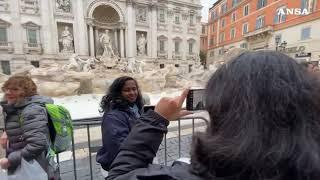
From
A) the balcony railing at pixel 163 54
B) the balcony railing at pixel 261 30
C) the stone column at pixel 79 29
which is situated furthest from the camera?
the balcony railing at pixel 163 54

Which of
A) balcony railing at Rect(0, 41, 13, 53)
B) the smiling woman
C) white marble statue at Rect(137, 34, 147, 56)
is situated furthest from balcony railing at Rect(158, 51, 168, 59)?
the smiling woman

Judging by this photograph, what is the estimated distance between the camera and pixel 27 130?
178 cm

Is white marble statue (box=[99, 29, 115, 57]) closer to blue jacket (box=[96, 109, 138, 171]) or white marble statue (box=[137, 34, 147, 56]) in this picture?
white marble statue (box=[137, 34, 147, 56])

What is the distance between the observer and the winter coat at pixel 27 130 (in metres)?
1.78

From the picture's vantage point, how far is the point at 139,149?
0.78 metres

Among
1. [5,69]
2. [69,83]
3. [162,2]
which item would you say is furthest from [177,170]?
[162,2]

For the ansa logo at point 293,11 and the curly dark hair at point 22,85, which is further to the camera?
the ansa logo at point 293,11

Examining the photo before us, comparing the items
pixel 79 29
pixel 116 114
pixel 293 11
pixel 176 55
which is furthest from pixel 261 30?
pixel 116 114

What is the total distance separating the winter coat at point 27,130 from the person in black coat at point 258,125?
1.44 m

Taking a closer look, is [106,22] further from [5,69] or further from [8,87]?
[8,87]

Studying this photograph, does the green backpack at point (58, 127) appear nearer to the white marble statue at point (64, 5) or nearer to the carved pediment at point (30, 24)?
the carved pediment at point (30, 24)

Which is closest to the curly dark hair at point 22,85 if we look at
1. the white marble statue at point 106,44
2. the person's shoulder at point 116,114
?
the person's shoulder at point 116,114

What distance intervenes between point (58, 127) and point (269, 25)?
97.9 ft
